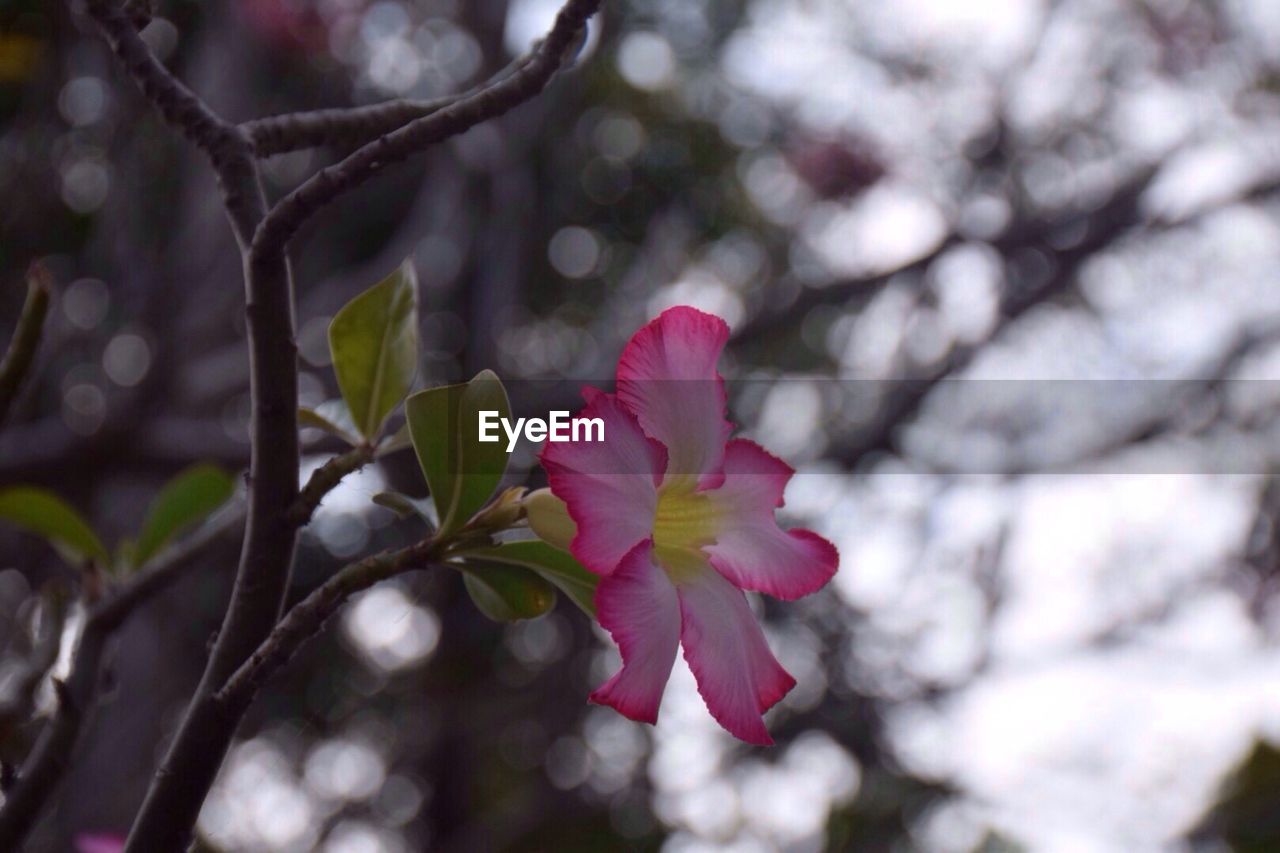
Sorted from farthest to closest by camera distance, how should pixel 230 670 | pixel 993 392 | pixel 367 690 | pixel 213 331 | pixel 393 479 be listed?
pixel 367 690 < pixel 993 392 < pixel 213 331 < pixel 393 479 < pixel 230 670

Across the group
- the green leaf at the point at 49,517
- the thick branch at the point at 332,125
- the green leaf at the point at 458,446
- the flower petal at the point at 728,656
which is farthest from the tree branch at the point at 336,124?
the green leaf at the point at 49,517

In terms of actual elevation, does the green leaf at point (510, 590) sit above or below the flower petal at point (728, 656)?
above

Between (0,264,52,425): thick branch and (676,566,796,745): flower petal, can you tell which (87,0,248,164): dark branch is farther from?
(676,566,796,745): flower petal

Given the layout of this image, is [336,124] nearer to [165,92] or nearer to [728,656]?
[165,92]

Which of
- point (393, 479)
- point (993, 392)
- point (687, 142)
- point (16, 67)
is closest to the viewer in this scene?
point (16, 67)

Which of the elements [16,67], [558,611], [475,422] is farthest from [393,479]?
[475,422]

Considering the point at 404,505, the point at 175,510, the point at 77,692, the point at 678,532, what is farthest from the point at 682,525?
the point at 175,510

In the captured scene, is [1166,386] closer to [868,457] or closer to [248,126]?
[868,457]

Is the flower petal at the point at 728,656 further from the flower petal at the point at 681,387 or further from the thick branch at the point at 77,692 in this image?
the thick branch at the point at 77,692
